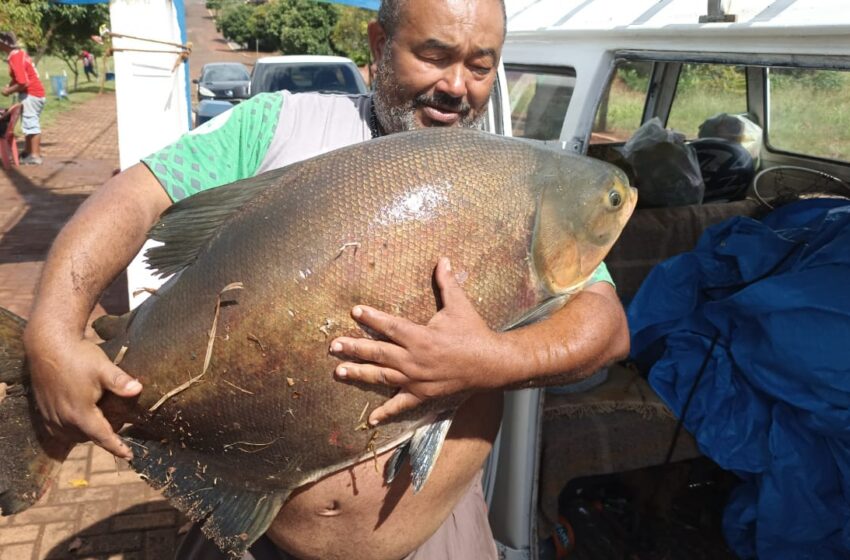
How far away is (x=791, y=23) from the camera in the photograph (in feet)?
6.95

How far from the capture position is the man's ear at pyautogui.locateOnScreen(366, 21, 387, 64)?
6.35ft

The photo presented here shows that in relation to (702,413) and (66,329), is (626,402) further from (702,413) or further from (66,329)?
(66,329)

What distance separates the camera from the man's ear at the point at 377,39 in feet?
6.35

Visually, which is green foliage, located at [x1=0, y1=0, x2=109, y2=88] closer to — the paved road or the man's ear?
the paved road

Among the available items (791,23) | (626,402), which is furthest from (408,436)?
(626,402)

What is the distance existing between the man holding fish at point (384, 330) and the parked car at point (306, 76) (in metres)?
11.5

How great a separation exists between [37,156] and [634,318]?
47.8 ft

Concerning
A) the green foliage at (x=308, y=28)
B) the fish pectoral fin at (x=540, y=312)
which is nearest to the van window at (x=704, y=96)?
the fish pectoral fin at (x=540, y=312)

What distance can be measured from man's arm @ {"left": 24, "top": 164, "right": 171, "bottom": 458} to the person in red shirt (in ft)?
45.4

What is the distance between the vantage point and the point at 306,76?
43.7 feet

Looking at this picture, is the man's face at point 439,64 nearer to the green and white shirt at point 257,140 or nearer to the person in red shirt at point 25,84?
the green and white shirt at point 257,140

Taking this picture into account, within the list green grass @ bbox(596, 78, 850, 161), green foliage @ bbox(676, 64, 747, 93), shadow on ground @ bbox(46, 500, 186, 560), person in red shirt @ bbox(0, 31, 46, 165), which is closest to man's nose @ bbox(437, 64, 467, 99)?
shadow on ground @ bbox(46, 500, 186, 560)

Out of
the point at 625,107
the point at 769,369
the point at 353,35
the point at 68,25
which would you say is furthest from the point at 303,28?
the point at 769,369

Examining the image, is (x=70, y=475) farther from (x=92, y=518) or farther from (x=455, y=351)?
(x=455, y=351)
